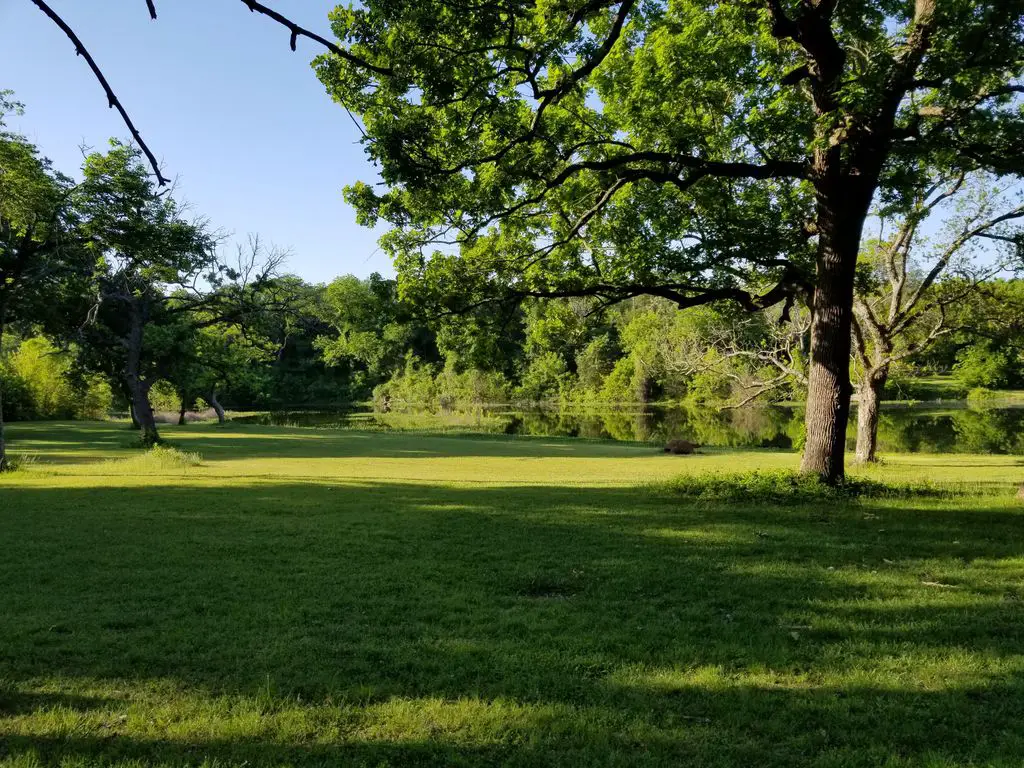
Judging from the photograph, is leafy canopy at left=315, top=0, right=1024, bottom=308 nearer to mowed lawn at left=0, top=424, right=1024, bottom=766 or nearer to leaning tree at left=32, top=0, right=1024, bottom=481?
leaning tree at left=32, top=0, right=1024, bottom=481

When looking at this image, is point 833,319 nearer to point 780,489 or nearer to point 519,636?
point 780,489

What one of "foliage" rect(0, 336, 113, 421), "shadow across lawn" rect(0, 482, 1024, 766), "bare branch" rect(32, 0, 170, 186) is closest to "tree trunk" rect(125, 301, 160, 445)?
"foliage" rect(0, 336, 113, 421)

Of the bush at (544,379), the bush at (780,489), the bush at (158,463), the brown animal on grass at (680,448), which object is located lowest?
the bush at (158,463)

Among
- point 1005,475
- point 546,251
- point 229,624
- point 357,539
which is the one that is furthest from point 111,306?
point 1005,475

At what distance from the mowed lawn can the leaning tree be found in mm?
5112

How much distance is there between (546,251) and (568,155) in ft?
7.07

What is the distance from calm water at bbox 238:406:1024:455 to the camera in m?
34.5

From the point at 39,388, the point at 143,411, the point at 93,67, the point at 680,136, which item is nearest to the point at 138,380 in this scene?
the point at 143,411

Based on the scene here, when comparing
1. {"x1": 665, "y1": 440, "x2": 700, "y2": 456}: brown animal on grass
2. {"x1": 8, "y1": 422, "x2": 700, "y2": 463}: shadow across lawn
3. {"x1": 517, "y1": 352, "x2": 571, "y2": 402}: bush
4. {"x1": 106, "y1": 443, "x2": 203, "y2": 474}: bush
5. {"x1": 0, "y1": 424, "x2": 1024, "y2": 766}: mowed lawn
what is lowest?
{"x1": 8, "y1": 422, "x2": 700, "y2": 463}: shadow across lawn

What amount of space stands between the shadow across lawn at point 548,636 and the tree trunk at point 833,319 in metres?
2.70

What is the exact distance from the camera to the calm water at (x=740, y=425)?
3453 cm

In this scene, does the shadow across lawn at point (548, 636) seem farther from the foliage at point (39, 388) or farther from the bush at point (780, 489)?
the foliage at point (39, 388)

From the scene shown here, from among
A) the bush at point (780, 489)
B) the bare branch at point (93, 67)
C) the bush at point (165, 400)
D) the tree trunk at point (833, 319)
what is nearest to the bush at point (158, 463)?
the bush at point (780, 489)

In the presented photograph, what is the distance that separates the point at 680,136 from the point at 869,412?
14.1m
